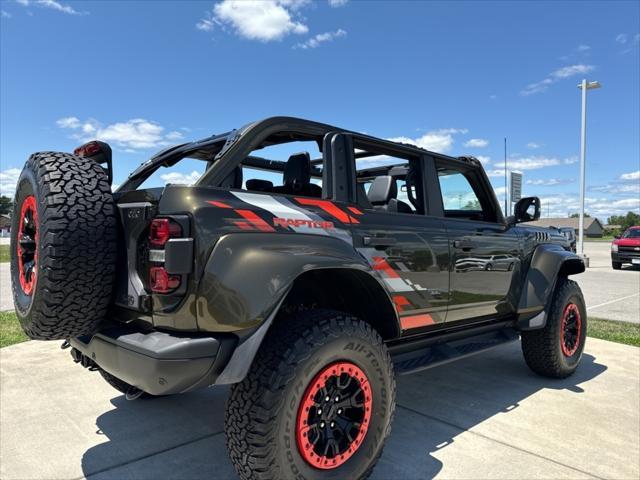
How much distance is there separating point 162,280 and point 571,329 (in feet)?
13.1

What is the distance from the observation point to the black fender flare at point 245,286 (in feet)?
6.44

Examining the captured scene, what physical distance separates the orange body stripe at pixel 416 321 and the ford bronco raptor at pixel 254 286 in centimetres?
1

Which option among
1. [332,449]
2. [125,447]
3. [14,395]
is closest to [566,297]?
[332,449]

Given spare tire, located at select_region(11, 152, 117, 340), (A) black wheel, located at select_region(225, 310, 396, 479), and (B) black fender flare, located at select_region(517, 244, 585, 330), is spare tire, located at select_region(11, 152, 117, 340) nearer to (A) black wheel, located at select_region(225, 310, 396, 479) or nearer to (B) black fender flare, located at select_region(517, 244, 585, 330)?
(A) black wheel, located at select_region(225, 310, 396, 479)

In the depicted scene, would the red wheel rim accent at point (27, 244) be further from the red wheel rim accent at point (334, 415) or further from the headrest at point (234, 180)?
the red wheel rim accent at point (334, 415)

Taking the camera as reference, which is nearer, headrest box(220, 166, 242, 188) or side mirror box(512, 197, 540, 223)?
headrest box(220, 166, 242, 188)

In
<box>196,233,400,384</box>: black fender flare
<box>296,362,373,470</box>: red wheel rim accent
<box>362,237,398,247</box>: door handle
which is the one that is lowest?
<box>296,362,373,470</box>: red wheel rim accent

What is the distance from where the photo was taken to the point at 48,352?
4797 mm

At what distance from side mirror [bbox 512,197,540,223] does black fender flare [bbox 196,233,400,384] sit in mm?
2574

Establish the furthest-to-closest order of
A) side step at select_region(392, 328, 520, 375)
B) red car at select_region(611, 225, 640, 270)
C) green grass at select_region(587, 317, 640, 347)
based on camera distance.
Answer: red car at select_region(611, 225, 640, 270)
green grass at select_region(587, 317, 640, 347)
side step at select_region(392, 328, 520, 375)

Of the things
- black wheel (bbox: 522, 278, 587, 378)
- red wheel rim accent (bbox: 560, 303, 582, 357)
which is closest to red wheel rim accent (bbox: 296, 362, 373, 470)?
black wheel (bbox: 522, 278, 587, 378)

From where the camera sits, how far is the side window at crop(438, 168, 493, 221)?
377cm

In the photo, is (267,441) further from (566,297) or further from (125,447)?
(566,297)

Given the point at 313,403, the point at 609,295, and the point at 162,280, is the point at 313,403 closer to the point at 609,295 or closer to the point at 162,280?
the point at 162,280
